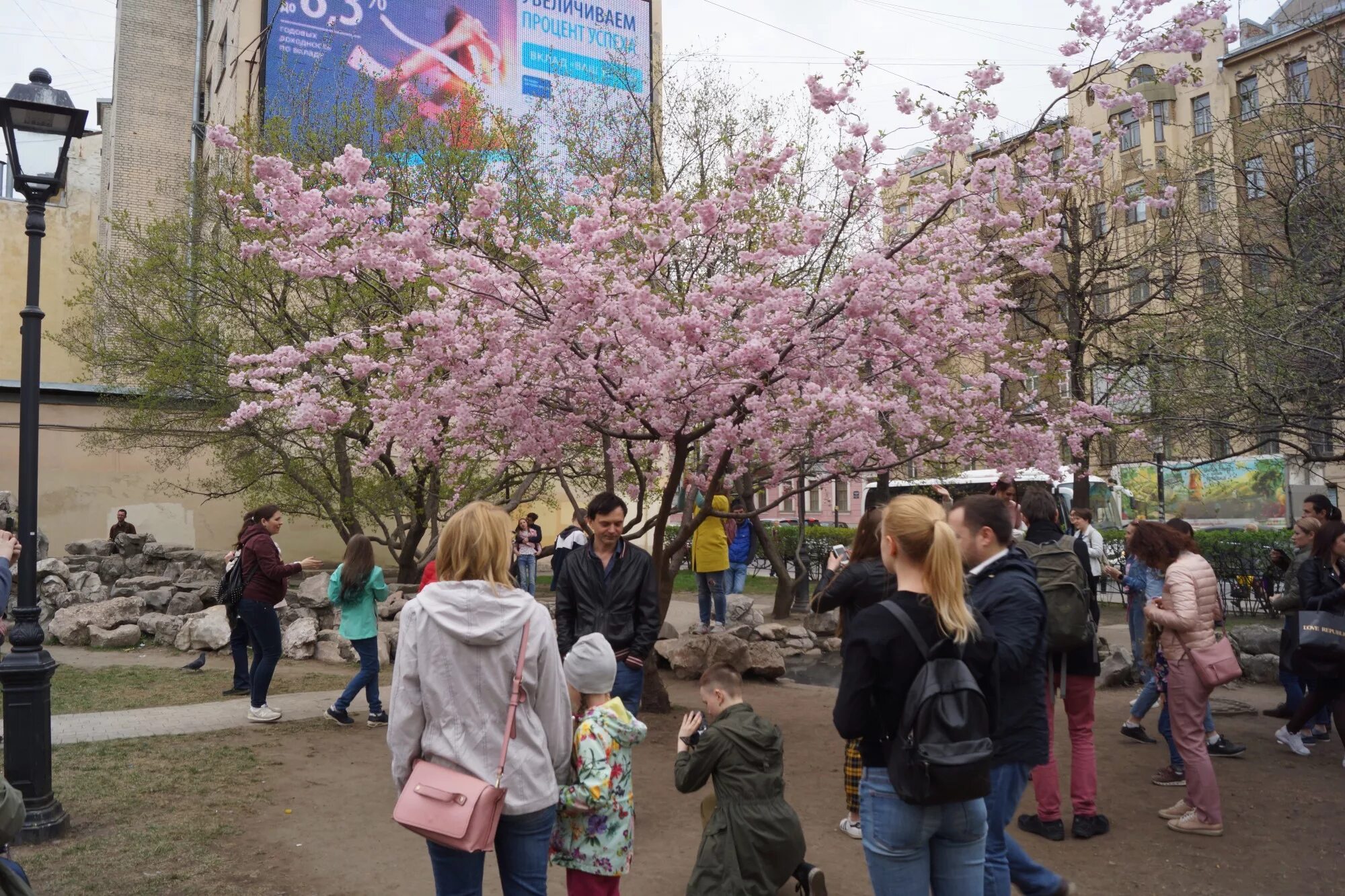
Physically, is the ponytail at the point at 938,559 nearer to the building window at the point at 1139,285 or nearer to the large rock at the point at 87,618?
the large rock at the point at 87,618

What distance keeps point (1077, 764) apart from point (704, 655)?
5.64 metres


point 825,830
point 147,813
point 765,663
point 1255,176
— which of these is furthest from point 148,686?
point 1255,176

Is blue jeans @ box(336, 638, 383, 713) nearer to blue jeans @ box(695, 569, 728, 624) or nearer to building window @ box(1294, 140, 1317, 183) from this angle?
blue jeans @ box(695, 569, 728, 624)

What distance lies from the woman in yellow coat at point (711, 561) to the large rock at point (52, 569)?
1092 centimetres

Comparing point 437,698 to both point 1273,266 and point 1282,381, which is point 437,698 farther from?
point 1273,266

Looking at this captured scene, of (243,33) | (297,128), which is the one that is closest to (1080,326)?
(297,128)

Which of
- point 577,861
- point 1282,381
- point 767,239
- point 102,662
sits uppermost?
point 767,239

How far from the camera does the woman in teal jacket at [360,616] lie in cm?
828

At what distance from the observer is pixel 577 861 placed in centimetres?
361

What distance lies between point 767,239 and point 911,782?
6145 millimetres

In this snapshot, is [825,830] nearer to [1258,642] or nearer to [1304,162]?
[1258,642]

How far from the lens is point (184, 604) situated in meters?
14.6

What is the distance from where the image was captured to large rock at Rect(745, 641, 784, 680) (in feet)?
35.3

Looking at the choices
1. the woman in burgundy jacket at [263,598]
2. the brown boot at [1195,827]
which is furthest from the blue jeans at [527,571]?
the brown boot at [1195,827]
